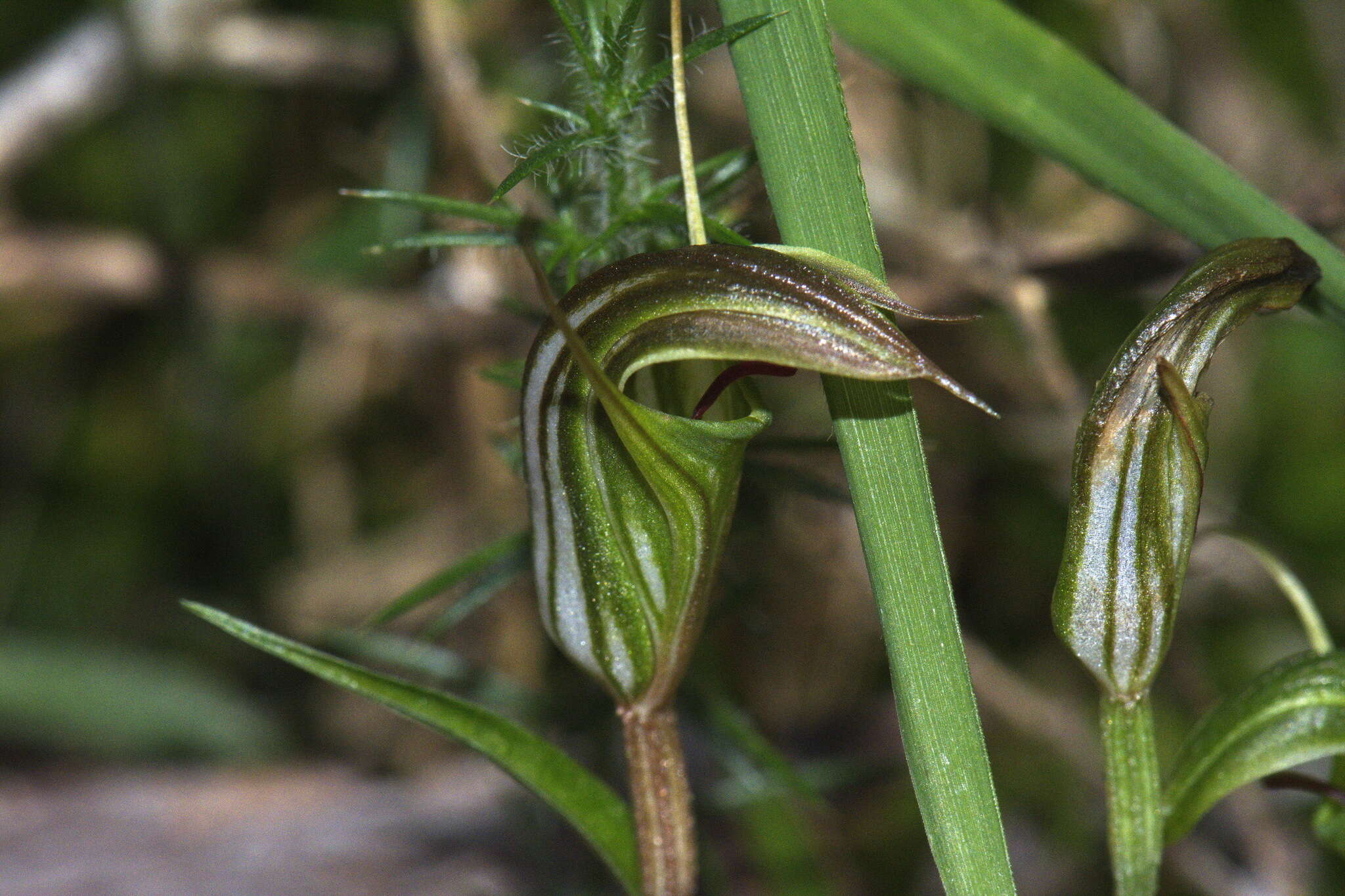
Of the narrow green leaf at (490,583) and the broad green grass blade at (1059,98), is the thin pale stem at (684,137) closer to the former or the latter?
the broad green grass blade at (1059,98)

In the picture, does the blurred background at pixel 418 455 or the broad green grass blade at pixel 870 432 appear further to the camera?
the blurred background at pixel 418 455

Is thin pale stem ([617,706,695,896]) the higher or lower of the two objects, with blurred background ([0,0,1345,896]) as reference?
lower

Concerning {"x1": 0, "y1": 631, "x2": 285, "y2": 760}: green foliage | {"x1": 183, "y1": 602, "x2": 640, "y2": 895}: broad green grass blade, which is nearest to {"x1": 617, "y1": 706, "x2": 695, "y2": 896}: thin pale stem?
{"x1": 183, "y1": 602, "x2": 640, "y2": 895}: broad green grass blade

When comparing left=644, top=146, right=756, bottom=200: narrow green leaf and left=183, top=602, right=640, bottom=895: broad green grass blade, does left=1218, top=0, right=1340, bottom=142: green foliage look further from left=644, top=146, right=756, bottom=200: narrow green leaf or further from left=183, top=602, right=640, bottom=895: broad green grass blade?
left=183, top=602, right=640, bottom=895: broad green grass blade

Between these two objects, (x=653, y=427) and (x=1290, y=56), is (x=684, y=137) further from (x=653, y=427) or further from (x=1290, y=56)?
(x=1290, y=56)

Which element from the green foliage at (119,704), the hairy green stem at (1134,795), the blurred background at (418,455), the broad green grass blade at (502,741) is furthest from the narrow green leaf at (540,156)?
the green foliage at (119,704)

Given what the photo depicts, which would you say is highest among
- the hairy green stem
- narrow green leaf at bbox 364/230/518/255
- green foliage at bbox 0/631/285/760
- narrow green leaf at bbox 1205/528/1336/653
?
green foliage at bbox 0/631/285/760

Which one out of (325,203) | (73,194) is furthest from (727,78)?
(73,194)
